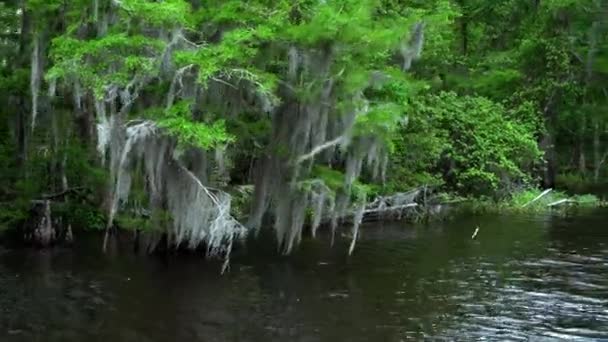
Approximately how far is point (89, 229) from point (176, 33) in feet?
27.1

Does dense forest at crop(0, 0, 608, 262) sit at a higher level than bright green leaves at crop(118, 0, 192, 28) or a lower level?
lower

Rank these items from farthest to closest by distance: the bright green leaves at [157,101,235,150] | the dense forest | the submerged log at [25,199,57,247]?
the submerged log at [25,199,57,247], the dense forest, the bright green leaves at [157,101,235,150]

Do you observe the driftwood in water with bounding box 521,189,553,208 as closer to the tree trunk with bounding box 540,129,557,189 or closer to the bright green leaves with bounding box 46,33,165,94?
the tree trunk with bounding box 540,129,557,189

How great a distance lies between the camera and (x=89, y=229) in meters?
22.2

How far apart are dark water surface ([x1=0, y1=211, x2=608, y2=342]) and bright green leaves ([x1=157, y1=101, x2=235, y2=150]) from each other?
2.93m

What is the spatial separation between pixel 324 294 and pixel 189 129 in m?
4.12

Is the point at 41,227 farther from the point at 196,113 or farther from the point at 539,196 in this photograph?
the point at 539,196

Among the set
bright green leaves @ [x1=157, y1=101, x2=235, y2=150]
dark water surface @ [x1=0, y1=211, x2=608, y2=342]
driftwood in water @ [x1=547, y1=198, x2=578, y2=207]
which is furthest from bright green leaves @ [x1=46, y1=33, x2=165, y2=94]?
driftwood in water @ [x1=547, y1=198, x2=578, y2=207]

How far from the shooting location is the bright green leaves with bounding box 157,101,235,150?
15.2 metres

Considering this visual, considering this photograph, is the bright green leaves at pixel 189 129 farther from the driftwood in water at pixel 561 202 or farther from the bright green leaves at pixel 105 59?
the driftwood in water at pixel 561 202

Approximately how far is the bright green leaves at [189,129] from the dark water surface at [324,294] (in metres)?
2.93

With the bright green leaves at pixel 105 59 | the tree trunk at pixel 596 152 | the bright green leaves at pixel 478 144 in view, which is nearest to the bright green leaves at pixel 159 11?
the bright green leaves at pixel 105 59

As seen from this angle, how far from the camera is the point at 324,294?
1535cm

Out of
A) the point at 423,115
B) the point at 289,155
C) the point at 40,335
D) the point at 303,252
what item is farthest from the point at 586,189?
the point at 40,335
